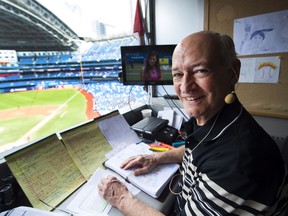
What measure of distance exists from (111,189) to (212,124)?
1.62 feet

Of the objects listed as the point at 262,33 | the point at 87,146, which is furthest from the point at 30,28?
the point at 262,33

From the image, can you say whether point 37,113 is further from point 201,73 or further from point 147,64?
point 201,73

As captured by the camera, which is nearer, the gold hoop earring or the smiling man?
the smiling man

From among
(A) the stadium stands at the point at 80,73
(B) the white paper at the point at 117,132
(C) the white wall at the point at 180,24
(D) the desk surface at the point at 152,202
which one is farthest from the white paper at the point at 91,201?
(C) the white wall at the point at 180,24

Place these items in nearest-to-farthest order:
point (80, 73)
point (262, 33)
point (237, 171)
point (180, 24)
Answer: point (237, 171), point (262, 33), point (80, 73), point (180, 24)

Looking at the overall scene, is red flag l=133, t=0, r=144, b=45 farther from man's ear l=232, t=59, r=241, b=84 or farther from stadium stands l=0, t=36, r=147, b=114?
man's ear l=232, t=59, r=241, b=84

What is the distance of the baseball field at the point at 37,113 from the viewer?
1.07m

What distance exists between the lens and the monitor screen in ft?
4.67

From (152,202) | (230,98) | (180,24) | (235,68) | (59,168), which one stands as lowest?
(152,202)

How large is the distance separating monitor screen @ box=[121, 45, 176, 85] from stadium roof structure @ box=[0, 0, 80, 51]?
1.53ft

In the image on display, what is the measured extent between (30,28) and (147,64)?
80 centimetres

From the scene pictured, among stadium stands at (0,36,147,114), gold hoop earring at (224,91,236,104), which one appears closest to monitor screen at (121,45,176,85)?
stadium stands at (0,36,147,114)

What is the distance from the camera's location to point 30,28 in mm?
1141

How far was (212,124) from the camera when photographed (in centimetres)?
72
